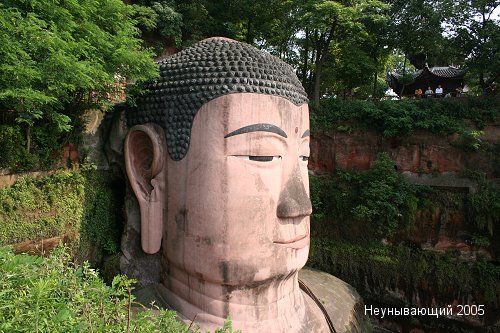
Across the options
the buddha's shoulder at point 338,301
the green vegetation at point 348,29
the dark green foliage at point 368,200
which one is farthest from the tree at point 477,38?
the buddha's shoulder at point 338,301

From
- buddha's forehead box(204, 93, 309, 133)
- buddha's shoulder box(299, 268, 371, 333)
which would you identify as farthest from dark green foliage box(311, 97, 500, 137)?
buddha's forehead box(204, 93, 309, 133)

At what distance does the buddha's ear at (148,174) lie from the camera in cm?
482

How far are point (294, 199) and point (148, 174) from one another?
6.67 feet

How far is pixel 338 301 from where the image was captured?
627cm

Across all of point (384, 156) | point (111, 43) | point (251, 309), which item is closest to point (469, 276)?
point (384, 156)

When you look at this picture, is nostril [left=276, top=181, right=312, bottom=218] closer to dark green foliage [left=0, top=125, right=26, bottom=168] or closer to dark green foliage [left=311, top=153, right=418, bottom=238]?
dark green foliage [left=0, top=125, right=26, bottom=168]

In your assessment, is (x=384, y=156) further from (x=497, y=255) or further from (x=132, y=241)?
(x=132, y=241)

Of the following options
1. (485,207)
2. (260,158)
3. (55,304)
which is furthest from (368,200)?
(55,304)

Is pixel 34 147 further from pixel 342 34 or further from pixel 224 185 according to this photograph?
pixel 342 34

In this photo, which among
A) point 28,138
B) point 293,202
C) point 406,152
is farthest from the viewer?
point 406,152

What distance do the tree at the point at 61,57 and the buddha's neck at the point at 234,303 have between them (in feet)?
8.17

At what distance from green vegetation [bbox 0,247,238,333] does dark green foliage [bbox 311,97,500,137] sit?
11300mm

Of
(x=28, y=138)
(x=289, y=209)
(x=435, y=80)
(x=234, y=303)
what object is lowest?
(x=234, y=303)

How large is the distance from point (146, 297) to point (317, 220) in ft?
25.5
